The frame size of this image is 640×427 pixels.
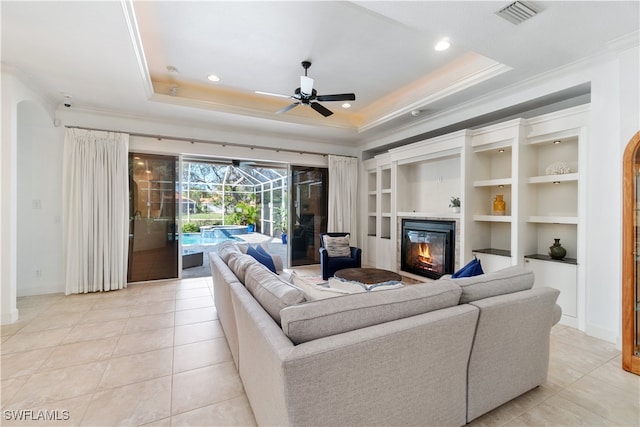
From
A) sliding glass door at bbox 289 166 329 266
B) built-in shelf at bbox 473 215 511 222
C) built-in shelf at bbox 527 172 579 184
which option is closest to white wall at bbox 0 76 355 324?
sliding glass door at bbox 289 166 329 266

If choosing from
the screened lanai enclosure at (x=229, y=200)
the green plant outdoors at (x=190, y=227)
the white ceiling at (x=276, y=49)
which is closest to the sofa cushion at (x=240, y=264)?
the white ceiling at (x=276, y=49)

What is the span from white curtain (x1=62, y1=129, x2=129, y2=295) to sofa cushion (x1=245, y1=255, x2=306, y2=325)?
3529mm

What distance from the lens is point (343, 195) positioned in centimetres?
627

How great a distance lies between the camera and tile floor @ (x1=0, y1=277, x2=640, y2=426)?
1.72m

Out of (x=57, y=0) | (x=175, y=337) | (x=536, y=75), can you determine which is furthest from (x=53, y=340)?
(x=536, y=75)

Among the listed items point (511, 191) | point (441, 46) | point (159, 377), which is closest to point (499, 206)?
point (511, 191)

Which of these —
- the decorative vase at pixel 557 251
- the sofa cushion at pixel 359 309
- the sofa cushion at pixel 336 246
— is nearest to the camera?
the sofa cushion at pixel 359 309

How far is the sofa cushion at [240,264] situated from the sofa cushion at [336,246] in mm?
2539

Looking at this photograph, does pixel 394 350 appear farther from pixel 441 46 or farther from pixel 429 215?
pixel 429 215

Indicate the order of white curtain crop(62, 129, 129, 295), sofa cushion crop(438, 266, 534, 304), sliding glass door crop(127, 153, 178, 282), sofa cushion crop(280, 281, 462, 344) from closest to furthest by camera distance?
sofa cushion crop(280, 281, 462, 344), sofa cushion crop(438, 266, 534, 304), white curtain crop(62, 129, 129, 295), sliding glass door crop(127, 153, 178, 282)

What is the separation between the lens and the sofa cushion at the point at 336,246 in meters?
5.06

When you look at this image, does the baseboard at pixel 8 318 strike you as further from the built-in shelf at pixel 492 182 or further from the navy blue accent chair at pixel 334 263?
the built-in shelf at pixel 492 182

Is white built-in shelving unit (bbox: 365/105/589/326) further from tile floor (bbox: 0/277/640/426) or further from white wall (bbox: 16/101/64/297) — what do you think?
white wall (bbox: 16/101/64/297)

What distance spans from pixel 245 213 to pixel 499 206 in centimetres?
793
